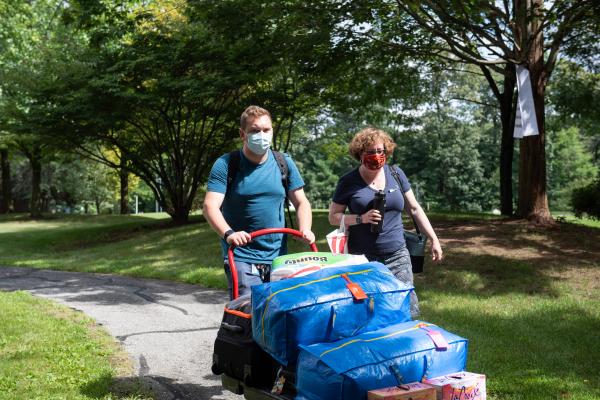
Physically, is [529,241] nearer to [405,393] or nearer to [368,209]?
[368,209]

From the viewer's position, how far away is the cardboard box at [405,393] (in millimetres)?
2711

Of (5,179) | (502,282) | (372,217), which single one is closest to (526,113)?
(502,282)

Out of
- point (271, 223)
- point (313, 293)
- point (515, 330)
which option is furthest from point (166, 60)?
point (313, 293)

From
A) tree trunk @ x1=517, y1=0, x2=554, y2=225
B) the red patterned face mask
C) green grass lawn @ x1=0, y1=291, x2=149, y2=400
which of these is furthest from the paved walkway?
tree trunk @ x1=517, y1=0, x2=554, y2=225

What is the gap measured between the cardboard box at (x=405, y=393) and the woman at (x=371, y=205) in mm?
1662

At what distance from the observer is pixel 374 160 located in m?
4.41

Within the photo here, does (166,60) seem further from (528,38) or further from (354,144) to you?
(354,144)

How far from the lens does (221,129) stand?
22.7 m

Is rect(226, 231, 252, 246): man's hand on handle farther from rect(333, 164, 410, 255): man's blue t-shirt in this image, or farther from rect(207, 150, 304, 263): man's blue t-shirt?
rect(333, 164, 410, 255): man's blue t-shirt

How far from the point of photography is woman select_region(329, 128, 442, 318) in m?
4.43

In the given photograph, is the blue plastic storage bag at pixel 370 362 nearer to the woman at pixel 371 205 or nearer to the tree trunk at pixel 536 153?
the woman at pixel 371 205

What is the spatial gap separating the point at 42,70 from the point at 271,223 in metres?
19.6

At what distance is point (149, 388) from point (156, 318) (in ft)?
9.82

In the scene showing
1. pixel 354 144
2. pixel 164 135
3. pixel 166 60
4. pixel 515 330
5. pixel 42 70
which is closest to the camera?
pixel 354 144
